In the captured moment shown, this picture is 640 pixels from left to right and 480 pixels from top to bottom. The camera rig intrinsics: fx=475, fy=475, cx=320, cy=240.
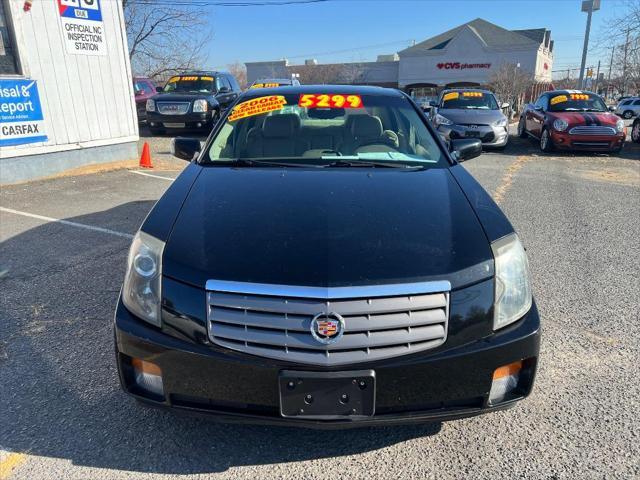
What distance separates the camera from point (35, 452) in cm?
215

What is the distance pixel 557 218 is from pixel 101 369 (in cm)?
565

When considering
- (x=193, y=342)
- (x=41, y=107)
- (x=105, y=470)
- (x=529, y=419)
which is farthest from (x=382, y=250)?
(x=41, y=107)

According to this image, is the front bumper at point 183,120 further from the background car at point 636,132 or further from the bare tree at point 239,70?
the bare tree at point 239,70

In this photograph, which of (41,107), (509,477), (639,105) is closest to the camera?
(509,477)

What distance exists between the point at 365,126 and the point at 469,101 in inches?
428

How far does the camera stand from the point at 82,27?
8406mm

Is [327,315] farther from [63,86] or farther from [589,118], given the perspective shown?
[589,118]

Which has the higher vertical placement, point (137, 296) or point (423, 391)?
point (137, 296)

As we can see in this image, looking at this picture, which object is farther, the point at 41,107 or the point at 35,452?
the point at 41,107

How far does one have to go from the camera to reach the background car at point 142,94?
51.7 ft

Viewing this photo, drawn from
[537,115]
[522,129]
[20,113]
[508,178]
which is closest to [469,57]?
[522,129]

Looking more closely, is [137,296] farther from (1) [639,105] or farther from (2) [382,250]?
(1) [639,105]

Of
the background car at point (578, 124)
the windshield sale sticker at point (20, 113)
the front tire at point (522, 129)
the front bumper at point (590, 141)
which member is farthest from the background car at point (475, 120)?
the windshield sale sticker at point (20, 113)

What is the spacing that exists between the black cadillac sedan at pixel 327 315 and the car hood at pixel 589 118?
11.1 meters
